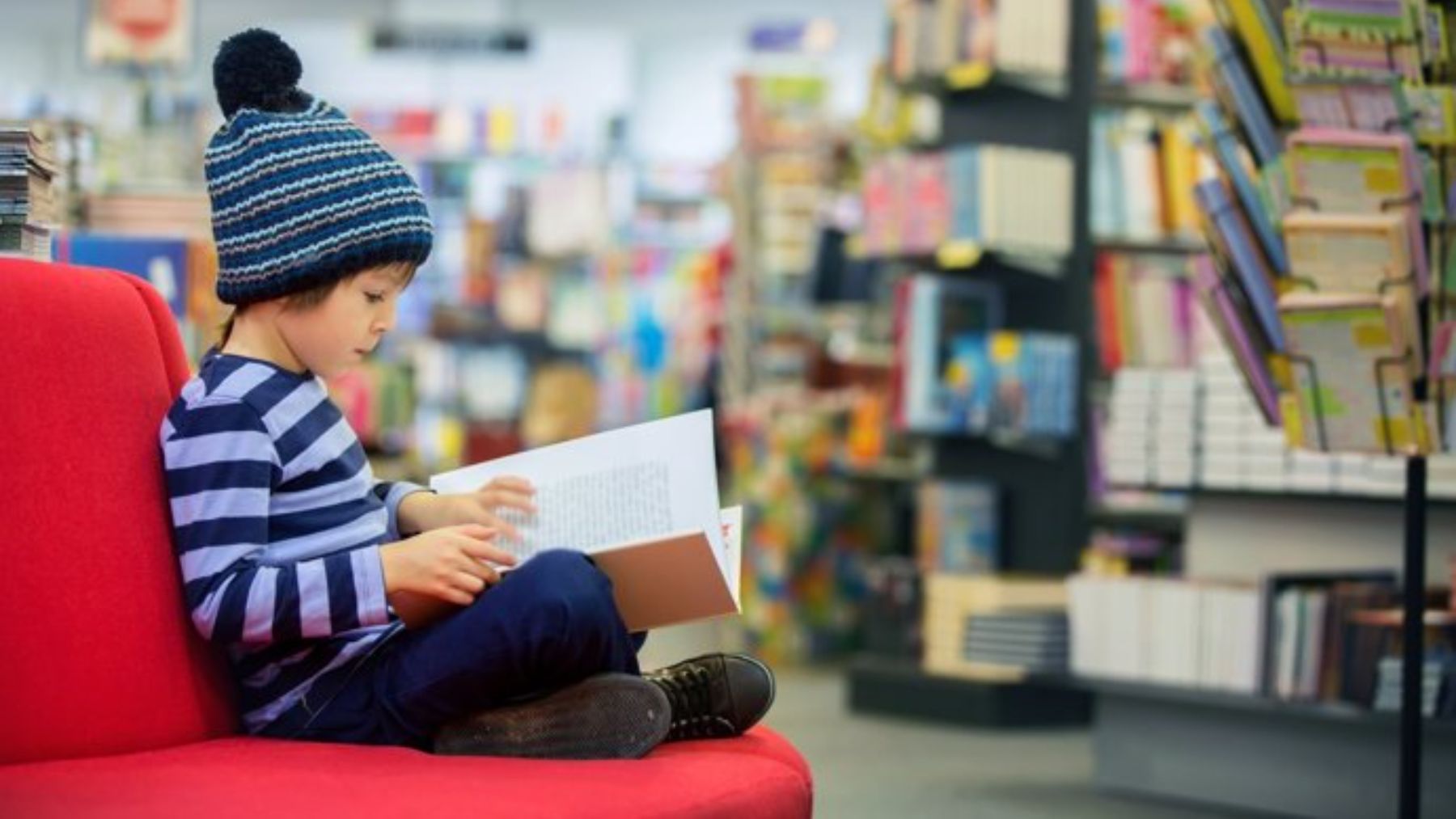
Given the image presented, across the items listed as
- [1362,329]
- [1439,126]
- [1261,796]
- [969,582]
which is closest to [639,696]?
[1362,329]

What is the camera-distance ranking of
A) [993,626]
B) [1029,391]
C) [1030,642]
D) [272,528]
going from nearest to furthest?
[272,528] → [1030,642] → [993,626] → [1029,391]

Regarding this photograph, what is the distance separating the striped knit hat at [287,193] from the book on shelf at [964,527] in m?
4.15

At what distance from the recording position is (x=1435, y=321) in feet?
11.0

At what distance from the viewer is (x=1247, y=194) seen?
358 cm

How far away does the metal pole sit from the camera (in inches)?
126

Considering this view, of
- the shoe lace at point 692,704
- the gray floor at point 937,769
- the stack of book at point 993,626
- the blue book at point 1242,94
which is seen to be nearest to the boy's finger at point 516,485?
the shoe lace at point 692,704

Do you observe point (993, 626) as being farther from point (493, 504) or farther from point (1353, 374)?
point (493, 504)

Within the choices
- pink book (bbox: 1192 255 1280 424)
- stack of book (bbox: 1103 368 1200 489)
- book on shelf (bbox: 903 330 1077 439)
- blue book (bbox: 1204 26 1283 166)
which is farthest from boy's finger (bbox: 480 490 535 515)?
book on shelf (bbox: 903 330 1077 439)

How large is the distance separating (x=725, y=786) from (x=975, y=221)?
4.26 m

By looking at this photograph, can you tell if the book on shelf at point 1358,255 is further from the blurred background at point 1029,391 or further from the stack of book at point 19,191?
the stack of book at point 19,191

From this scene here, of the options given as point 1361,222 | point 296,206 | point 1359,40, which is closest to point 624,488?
point 296,206

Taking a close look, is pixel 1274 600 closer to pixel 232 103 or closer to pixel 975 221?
pixel 975 221

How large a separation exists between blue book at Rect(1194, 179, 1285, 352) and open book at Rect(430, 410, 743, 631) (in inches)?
63.6

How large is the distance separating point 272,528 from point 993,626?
344 centimetres
